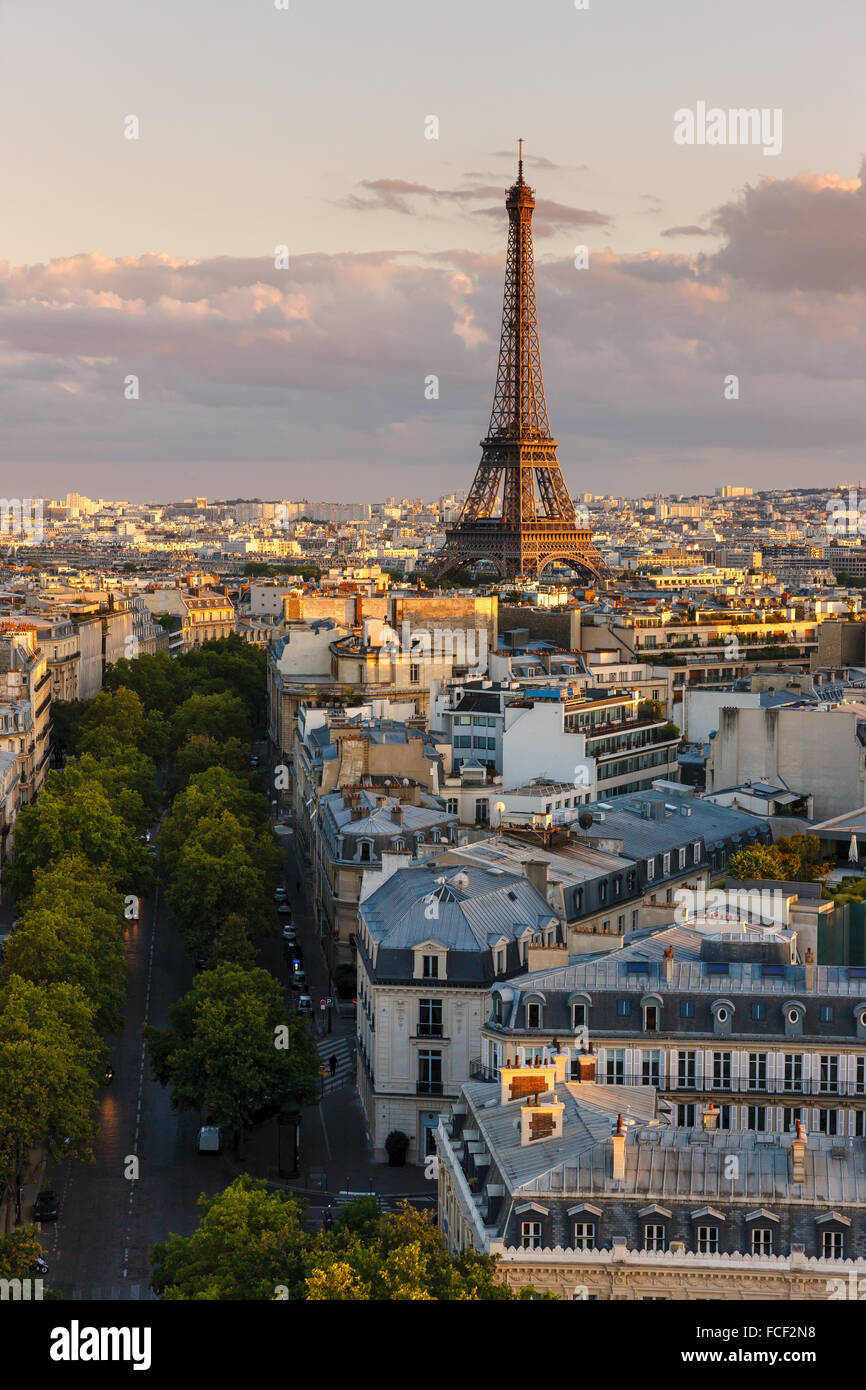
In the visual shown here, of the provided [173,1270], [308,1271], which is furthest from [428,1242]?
[173,1270]

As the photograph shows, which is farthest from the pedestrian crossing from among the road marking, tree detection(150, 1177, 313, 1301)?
tree detection(150, 1177, 313, 1301)

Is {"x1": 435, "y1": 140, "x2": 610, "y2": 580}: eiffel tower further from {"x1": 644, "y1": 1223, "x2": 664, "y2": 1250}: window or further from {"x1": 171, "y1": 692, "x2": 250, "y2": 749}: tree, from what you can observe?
{"x1": 644, "y1": 1223, "x2": 664, "y2": 1250}: window

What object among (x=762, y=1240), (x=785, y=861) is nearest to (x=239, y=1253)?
(x=762, y=1240)

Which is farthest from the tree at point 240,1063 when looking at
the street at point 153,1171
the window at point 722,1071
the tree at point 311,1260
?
the window at point 722,1071

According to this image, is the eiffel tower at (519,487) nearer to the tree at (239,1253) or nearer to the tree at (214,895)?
the tree at (214,895)

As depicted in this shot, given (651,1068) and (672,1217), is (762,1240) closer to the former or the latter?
(672,1217)
